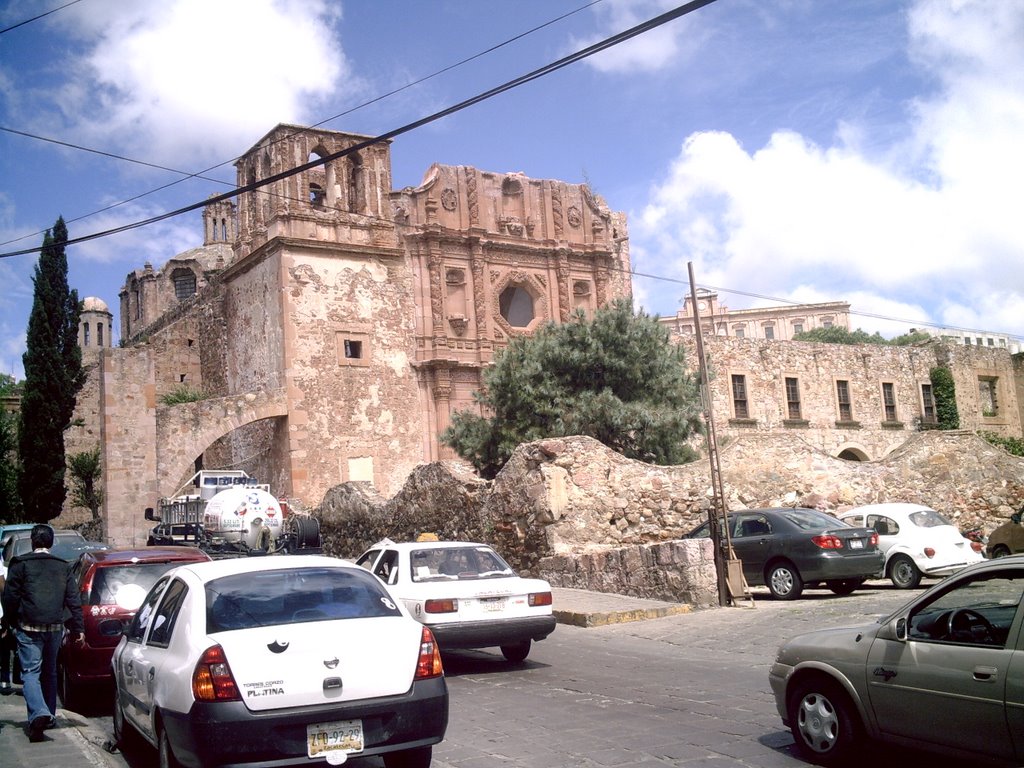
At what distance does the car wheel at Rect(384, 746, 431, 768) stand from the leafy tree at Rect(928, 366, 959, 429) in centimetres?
4066

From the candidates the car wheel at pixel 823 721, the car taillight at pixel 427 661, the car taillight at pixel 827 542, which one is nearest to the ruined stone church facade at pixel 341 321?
the car taillight at pixel 827 542

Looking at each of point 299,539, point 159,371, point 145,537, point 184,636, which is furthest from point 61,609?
point 159,371

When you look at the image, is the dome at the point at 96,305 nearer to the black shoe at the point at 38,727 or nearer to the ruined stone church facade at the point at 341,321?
the ruined stone church facade at the point at 341,321

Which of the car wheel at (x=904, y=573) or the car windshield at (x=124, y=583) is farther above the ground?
the car windshield at (x=124, y=583)

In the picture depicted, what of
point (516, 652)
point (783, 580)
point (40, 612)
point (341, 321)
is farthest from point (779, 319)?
point (40, 612)

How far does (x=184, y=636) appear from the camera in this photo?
5992 mm

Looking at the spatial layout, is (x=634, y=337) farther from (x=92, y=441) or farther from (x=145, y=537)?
(x=92, y=441)

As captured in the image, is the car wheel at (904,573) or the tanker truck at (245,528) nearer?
the car wheel at (904,573)

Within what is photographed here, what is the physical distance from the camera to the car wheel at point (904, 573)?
54.4 ft

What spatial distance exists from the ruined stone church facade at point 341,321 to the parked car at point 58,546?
8.50 meters

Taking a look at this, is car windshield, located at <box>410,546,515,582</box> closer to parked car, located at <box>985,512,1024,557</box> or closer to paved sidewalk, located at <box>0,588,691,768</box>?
paved sidewalk, located at <box>0,588,691,768</box>

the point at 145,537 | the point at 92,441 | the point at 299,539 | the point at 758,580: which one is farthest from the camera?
the point at 92,441

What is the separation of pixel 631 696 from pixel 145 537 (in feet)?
87.3

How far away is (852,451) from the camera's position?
41000 mm
